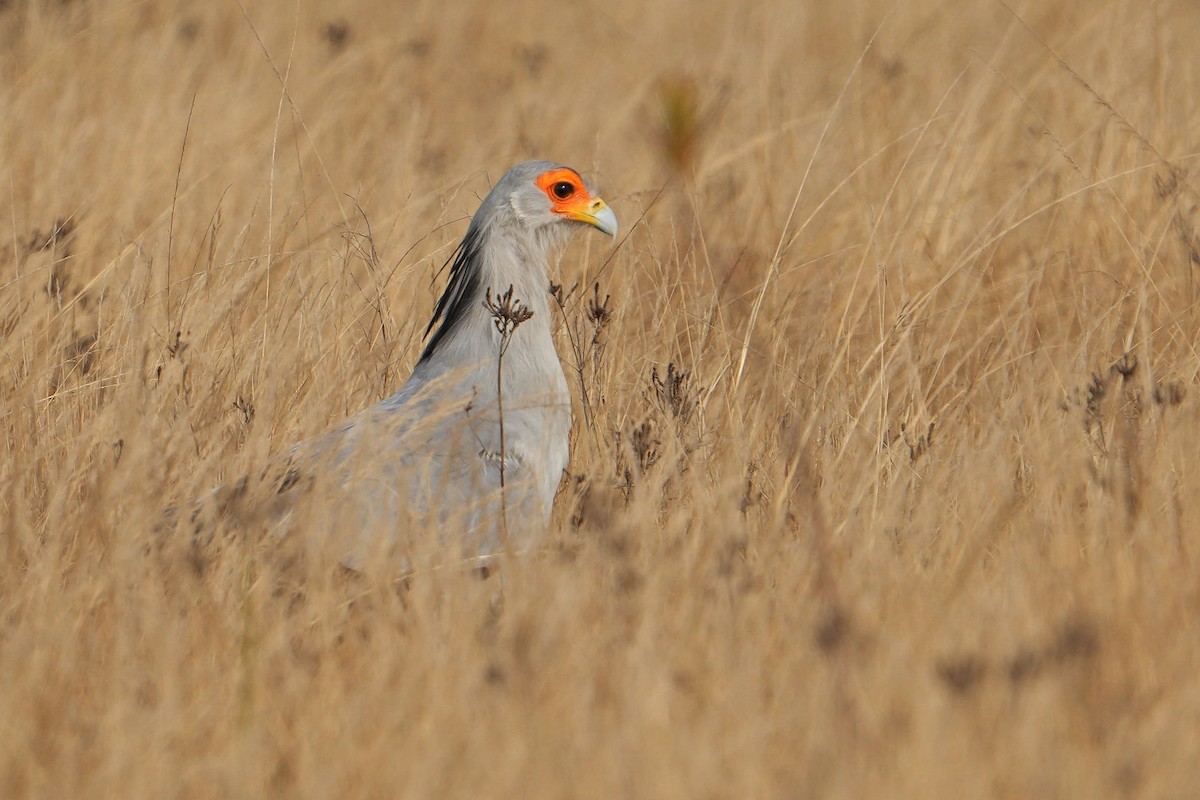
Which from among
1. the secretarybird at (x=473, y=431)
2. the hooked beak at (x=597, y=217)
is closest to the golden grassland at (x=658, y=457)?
the secretarybird at (x=473, y=431)

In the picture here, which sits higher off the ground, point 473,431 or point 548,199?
point 548,199

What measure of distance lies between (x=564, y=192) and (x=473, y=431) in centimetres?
113

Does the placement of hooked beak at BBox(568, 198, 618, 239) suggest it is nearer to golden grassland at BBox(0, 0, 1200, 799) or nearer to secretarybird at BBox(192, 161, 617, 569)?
secretarybird at BBox(192, 161, 617, 569)

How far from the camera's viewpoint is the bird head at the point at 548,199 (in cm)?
426

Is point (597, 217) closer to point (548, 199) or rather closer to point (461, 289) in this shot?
point (548, 199)

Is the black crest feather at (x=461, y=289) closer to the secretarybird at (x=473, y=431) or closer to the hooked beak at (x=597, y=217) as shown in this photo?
the secretarybird at (x=473, y=431)

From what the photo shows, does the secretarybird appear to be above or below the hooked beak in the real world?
below

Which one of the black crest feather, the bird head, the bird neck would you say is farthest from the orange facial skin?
the black crest feather

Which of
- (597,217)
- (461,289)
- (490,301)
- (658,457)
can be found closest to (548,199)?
(597,217)

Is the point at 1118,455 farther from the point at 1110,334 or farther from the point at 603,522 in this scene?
the point at 603,522

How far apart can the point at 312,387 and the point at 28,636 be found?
153 centimetres

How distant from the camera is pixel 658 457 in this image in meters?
3.76

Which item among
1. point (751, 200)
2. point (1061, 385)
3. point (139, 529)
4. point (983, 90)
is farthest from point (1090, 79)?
point (139, 529)

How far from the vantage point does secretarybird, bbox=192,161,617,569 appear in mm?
3150
